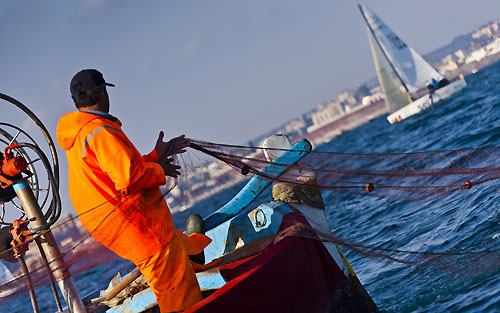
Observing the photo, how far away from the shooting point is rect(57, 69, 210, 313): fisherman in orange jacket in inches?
153

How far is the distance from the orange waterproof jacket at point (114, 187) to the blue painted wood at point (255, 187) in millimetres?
1526

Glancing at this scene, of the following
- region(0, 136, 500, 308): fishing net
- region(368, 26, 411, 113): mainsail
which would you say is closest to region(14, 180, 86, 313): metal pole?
region(0, 136, 500, 308): fishing net

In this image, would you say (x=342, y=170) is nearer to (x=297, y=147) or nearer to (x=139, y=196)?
(x=297, y=147)

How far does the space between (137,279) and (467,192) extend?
6.36m

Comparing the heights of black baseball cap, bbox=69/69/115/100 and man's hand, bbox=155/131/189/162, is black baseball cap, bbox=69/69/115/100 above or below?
above

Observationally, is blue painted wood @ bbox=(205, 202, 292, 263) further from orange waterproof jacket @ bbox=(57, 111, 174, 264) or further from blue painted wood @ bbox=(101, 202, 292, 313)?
orange waterproof jacket @ bbox=(57, 111, 174, 264)

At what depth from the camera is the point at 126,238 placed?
13.5 ft

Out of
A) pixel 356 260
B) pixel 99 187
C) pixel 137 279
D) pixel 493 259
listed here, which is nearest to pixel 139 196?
pixel 99 187

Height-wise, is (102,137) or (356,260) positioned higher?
(102,137)

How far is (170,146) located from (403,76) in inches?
2342

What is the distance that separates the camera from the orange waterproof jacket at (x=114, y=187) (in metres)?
3.81

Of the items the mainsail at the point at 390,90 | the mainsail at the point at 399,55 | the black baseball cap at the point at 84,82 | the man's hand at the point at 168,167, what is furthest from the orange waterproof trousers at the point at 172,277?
the mainsail at the point at 390,90

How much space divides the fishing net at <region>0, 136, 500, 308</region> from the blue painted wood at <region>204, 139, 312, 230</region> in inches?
2.5

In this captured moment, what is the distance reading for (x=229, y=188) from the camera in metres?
6.11
